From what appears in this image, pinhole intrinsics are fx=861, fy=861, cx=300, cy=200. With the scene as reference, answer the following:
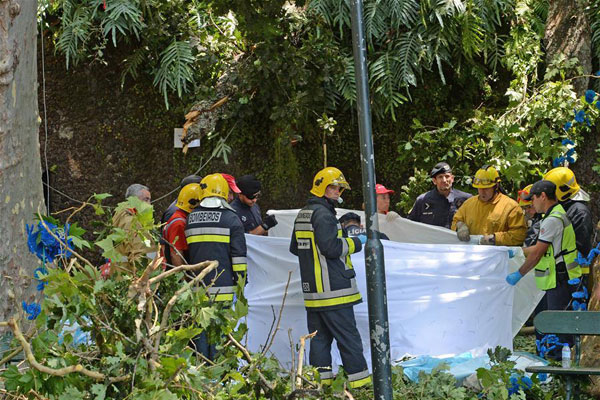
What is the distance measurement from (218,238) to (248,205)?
6.49 feet

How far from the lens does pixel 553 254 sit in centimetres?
714

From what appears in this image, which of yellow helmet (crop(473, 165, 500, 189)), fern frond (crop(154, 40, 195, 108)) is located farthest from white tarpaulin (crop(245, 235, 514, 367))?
fern frond (crop(154, 40, 195, 108))

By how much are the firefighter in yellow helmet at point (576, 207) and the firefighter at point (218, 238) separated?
2796 mm

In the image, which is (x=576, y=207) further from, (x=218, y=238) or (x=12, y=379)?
(x=12, y=379)

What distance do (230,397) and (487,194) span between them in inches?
221

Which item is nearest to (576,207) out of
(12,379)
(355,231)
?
(355,231)

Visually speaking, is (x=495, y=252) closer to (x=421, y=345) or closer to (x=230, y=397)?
(x=421, y=345)

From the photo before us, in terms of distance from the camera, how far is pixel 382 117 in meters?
11.9

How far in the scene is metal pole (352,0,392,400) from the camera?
16.0ft

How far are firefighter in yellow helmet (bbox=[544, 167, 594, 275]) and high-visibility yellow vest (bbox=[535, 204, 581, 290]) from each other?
0.10 m

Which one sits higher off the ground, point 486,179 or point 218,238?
point 486,179

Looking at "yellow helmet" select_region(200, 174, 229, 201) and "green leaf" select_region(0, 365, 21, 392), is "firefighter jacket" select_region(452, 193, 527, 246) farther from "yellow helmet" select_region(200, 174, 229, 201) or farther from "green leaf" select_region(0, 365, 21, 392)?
"green leaf" select_region(0, 365, 21, 392)

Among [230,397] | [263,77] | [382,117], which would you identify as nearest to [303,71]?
[263,77]

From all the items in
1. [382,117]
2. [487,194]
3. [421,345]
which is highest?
[382,117]
